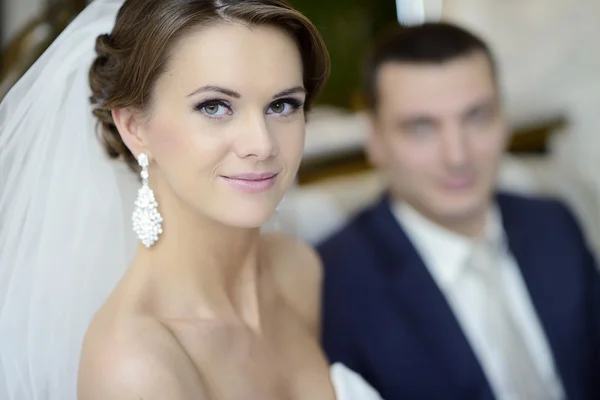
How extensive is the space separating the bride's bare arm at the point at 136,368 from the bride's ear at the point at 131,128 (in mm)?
188

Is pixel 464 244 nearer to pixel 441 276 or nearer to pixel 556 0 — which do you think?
pixel 441 276

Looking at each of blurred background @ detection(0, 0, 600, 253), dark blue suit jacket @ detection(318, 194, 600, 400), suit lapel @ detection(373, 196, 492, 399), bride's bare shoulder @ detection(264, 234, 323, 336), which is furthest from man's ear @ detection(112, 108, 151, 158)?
blurred background @ detection(0, 0, 600, 253)

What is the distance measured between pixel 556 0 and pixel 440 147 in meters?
1.53

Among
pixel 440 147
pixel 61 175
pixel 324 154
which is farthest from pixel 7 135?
pixel 324 154

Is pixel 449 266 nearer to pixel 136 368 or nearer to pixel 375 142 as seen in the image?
pixel 375 142

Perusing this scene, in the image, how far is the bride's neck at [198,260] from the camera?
2.56 feet

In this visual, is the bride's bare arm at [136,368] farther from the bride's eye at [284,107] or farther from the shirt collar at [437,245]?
the shirt collar at [437,245]

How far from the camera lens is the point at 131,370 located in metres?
0.69

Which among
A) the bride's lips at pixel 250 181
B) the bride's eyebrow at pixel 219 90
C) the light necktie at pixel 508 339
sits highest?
the bride's eyebrow at pixel 219 90

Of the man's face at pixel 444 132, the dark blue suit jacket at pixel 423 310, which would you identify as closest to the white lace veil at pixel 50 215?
the dark blue suit jacket at pixel 423 310

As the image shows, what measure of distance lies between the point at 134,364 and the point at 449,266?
77 cm

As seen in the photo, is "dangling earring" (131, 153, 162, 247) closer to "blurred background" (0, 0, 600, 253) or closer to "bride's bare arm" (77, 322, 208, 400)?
"bride's bare arm" (77, 322, 208, 400)

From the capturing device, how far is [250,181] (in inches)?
28.1

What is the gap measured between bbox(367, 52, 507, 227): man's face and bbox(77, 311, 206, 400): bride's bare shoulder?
746 millimetres
